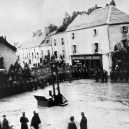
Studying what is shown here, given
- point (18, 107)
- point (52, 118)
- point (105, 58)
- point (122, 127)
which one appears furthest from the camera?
point (105, 58)

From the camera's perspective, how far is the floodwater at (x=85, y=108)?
14.4 m

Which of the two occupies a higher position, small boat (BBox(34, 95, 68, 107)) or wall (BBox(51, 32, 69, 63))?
wall (BBox(51, 32, 69, 63))

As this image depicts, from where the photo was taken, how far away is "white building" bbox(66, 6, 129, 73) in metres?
33.2

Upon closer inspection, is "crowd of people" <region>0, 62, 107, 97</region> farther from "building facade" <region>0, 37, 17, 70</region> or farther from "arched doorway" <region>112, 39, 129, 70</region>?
"arched doorway" <region>112, 39, 129, 70</region>

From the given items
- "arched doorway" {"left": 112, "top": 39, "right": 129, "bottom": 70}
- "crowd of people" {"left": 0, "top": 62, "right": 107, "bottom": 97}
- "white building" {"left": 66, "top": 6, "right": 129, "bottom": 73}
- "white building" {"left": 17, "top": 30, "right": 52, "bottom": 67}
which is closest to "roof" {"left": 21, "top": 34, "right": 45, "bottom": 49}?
"white building" {"left": 17, "top": 30, "right": 52, "bottom": 67}

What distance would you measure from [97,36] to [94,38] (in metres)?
0.69

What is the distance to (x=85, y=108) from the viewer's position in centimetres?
1769

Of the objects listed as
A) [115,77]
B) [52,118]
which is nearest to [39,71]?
[115,77]

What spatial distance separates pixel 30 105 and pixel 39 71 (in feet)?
38.2

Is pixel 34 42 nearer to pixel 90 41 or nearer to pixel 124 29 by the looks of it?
pixel 90 41

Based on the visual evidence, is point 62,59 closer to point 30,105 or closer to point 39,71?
point 39,71

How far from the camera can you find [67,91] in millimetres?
24484

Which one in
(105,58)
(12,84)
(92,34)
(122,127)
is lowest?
(122,127)

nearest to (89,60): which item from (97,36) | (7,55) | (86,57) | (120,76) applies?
(86,57)
